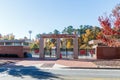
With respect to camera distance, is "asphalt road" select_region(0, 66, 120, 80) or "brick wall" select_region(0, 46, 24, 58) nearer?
"asphalt road" select_region(0, 66, 120, 80)

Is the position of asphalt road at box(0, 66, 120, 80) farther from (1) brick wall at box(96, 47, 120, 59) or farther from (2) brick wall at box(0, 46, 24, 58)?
(2) brick wall at box(0, 46, 24, 58)

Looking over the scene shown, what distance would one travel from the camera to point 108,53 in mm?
39844

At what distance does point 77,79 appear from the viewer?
15914mm

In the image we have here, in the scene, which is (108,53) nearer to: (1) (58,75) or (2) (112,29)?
(2) (112,29)

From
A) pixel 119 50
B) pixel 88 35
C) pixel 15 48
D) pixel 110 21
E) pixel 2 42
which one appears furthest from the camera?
pixel 88 35

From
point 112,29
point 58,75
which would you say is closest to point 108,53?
point 112,29

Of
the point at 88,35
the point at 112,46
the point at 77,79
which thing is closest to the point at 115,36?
the point at 112,46

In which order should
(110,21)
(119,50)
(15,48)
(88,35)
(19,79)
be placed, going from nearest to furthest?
1. (19,79)
2. (110,21)
3. (119,50)
4. (15,48)
5. (88,35)

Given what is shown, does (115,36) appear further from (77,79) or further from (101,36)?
(77,79)

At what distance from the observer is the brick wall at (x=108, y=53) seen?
130ft

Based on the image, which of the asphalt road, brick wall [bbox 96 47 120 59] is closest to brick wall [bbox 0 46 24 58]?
brick wall [bbox 96 47 120 59]

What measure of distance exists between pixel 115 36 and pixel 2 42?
35992mm

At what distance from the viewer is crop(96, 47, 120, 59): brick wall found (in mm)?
39750

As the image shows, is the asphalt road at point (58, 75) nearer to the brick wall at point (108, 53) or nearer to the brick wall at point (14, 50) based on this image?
the brick wall at point (108, 53)
